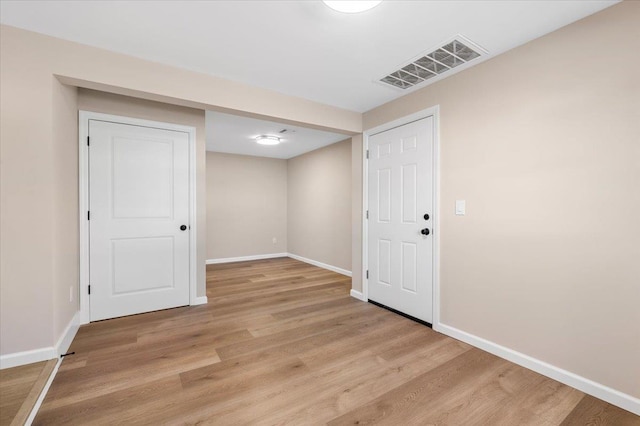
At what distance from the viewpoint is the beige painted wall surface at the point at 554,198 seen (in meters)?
1.71

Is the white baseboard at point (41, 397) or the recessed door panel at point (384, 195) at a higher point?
the recessed door panel at point (384, 195)

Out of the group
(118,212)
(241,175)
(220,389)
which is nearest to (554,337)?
(220,389)

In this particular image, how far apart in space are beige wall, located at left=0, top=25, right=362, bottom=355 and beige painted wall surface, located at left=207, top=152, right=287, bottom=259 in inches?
146

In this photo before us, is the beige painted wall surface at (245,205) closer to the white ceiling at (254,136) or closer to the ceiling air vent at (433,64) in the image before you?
the white ceiling at (254,136)

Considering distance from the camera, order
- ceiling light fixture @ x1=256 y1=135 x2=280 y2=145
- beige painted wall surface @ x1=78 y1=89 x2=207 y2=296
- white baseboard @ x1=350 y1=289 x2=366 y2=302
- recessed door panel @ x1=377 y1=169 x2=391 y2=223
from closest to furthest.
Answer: beige painted wall surface @ x1=78 y1=89 x2=207 y2=296, recessed door panel @ x1=377 y1=169 x2=391 y2=223, white baseboard @ x1=350 y1=289 x2=366 y2=302, ceiling light fixture @ x1=256 y1=135 x2=280 y2=145

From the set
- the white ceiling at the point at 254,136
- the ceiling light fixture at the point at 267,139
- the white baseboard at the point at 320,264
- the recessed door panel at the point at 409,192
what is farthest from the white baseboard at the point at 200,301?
the ceiling light fixture at the point at 267,139

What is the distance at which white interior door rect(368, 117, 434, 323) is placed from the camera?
2906mm

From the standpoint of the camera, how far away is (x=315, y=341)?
2543 mm

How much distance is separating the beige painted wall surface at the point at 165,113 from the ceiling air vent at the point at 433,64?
225 centimetres

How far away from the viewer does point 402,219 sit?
3.18 m

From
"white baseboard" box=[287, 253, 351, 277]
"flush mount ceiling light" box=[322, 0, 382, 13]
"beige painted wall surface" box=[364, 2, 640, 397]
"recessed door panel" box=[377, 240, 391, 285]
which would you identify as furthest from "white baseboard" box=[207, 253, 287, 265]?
"flush mount ceiling light" box=[322, 0, 382, 13]

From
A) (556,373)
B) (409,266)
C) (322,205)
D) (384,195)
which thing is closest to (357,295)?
(409,266)

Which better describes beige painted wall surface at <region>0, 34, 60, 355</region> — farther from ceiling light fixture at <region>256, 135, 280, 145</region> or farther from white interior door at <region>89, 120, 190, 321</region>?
ceiling light fixture at <region>256, 135, 280, 145</region>

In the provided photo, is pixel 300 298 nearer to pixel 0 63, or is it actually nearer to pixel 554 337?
pixel 554 337
